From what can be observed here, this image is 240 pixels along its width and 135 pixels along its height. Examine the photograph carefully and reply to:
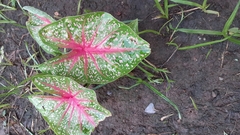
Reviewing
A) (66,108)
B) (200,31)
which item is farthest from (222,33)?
(66,108)

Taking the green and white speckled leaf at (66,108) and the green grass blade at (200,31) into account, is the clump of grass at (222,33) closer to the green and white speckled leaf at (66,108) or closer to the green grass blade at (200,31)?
the green grass blade at (200,31)

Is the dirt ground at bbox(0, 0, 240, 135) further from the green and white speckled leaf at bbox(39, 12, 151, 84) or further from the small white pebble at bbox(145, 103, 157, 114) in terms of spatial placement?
the green and white speckled leaf at bbox(39, 12, 151, 84)

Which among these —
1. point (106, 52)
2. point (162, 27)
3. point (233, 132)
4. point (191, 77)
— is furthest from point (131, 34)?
point (233, 132)

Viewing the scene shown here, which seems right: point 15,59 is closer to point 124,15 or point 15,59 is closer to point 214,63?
point 124,15

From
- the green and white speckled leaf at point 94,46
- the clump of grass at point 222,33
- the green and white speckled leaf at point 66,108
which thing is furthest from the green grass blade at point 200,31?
the green and white speckled leaf at point 66,108

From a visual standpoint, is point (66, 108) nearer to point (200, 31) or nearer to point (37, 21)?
point (37, 21)

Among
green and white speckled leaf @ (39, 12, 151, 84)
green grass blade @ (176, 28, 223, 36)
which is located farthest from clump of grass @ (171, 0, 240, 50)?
green and white speckled leaf @ (39, 12, 151, 84)
